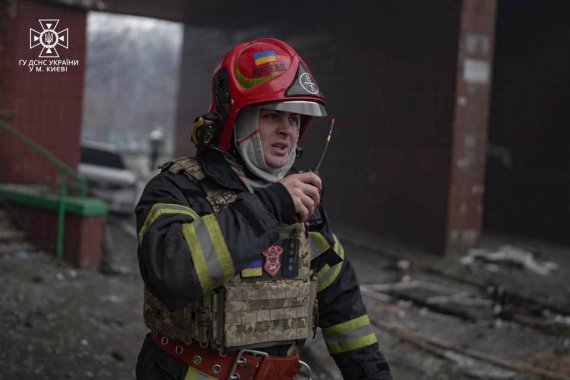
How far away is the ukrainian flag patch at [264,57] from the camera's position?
2.56 metres

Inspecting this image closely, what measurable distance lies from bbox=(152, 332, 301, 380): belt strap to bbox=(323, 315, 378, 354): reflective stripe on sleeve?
29 cm

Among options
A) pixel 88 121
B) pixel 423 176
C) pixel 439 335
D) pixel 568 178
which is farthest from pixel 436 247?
pixel 88 121

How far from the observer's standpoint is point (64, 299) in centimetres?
707

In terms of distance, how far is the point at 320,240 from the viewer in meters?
2.67

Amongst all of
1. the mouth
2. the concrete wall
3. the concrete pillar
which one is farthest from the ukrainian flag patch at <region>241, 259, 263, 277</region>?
the concrete wall

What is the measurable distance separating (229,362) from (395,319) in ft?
17.8

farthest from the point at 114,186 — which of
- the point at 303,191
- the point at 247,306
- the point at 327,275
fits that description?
the point at 303,191

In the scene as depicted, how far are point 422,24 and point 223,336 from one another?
1068 centimetres

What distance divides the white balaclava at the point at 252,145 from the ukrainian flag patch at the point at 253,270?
34 centimetres

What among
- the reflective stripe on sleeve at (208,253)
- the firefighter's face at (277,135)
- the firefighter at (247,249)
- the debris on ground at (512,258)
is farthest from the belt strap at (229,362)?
the debris on ground at (512,258)

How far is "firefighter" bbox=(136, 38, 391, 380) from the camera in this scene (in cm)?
219

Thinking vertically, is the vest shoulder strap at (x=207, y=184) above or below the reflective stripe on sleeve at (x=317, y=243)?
above

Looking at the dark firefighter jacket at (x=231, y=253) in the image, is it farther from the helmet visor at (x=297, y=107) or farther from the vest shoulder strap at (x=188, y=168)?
the helmet visor at (x=297, y=107)

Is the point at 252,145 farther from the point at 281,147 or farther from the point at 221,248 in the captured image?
the point at 221,248
